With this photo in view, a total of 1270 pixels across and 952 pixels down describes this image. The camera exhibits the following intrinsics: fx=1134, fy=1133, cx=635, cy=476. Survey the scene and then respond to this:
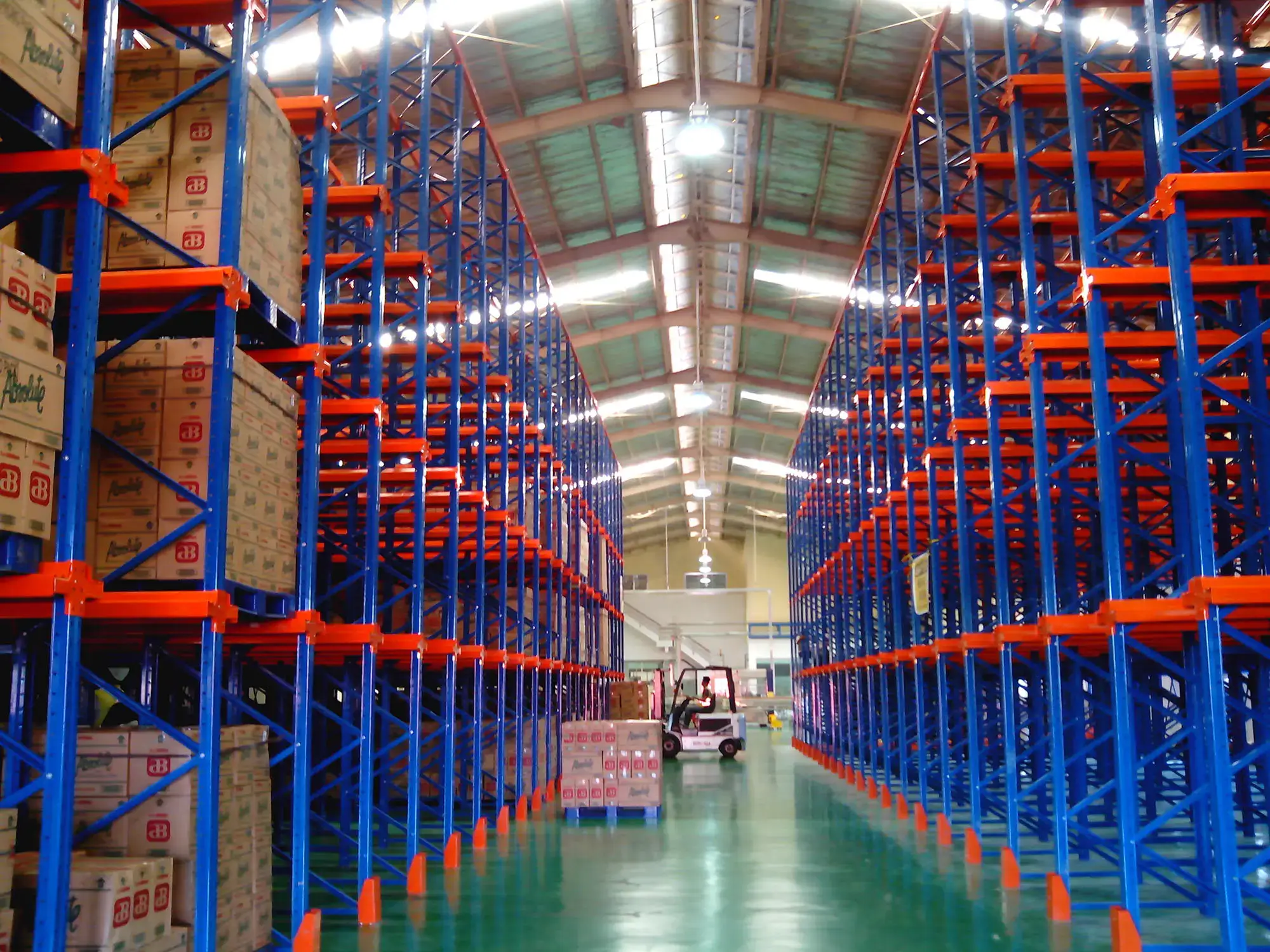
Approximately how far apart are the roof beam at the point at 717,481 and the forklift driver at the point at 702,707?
1926 cm

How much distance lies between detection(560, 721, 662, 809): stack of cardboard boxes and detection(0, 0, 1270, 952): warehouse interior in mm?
61

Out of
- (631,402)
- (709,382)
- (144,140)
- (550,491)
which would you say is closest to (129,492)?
(144,140)

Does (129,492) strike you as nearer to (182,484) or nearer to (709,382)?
(182,484)

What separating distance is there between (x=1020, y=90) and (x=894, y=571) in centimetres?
692

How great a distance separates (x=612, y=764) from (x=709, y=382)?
21.1 m

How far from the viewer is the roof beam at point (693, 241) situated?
24812 mm

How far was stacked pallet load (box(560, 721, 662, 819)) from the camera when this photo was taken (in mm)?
14719

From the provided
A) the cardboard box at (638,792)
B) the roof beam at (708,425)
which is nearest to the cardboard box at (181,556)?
the cardboard box at (638,792)

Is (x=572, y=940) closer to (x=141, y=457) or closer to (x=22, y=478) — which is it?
(x=141, y=457)

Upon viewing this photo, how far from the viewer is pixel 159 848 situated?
5656 millimetres

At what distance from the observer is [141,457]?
5.62 metres

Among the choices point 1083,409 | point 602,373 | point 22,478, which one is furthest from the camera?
point 602,373

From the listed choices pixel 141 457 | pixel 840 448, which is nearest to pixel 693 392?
pixel 840 448

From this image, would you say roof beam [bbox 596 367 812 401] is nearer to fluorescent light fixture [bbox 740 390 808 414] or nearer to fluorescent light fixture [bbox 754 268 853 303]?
fluorescent light fixture [bbox 740 390 808 414]
